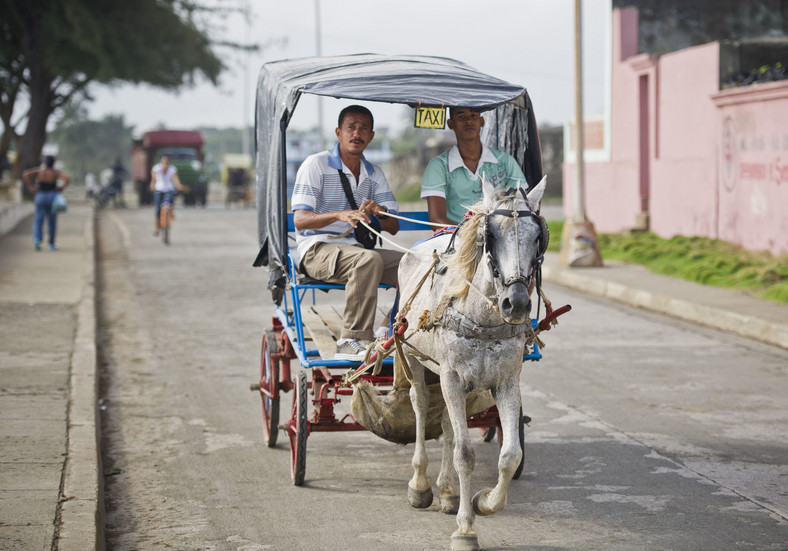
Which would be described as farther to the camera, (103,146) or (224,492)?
(103,146)

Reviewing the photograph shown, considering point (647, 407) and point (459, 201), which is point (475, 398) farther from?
point (647, 407)

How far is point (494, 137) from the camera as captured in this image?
25.7 ft

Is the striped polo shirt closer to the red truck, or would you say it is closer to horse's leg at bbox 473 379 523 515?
horse's leg at bbox 473 379 523 515

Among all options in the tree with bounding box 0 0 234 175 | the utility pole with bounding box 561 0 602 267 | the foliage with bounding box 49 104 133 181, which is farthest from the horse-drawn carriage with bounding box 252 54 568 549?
the foliage with bounding box 49 104 133 181

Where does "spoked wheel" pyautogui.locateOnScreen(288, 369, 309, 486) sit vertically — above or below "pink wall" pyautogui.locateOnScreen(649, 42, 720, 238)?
below

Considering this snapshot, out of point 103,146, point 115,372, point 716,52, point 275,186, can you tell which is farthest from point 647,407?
point 103,146

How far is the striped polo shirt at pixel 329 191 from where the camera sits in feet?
22.0

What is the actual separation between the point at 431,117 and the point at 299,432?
1.98 m

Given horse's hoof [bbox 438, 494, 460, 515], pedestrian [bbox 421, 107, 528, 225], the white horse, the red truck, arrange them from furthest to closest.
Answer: the red truck < pedestrian [bbox 421, 107, 528, 225] < horse's hoof [bbox 438, 494, 460, 515] < the white horse

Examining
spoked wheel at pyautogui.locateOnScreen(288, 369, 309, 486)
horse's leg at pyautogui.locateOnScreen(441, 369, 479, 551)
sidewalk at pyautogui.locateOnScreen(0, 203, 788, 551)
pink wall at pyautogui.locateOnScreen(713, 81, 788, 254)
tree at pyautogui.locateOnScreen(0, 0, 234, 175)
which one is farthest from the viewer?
tree at pyautogui.locateOnScreen(0, 0, 234, 175)

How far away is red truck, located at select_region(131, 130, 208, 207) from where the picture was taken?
45312 mm

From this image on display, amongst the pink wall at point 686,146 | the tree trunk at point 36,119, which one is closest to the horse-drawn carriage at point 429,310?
the pink wall at point 686,146

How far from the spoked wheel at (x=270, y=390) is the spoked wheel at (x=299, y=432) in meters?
0.71

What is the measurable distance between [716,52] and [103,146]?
11645 cm
